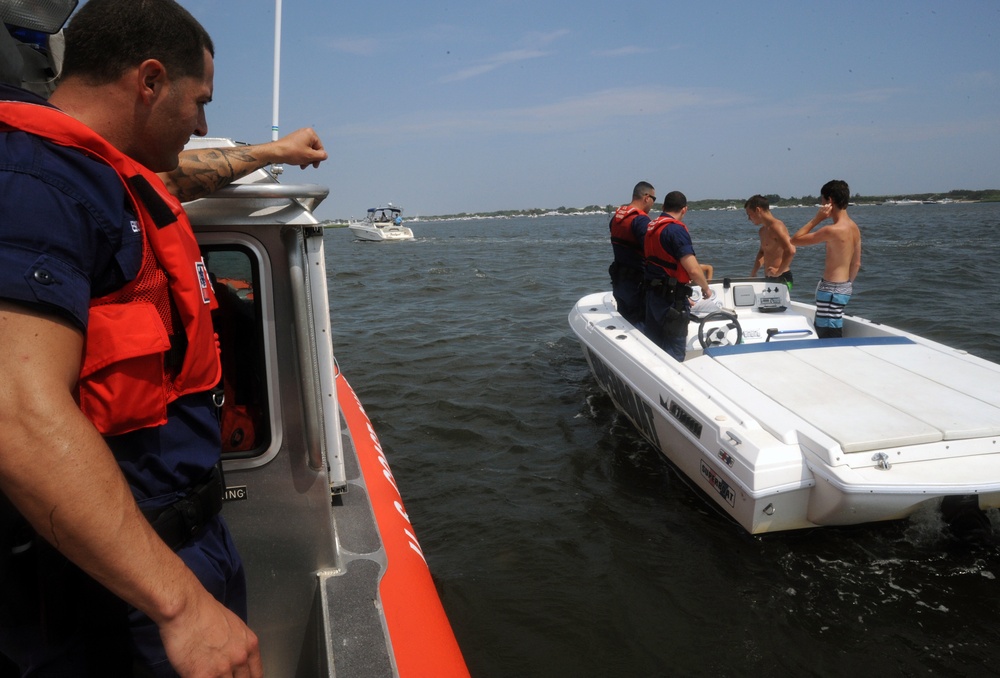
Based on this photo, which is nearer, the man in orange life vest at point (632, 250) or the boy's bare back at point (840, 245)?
the boy's bare back at point (840, 245)

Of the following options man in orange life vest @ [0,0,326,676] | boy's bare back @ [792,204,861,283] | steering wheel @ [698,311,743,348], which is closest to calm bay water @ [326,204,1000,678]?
steering wheel @ [698,311,743,348]

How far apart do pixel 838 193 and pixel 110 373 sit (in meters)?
6.14

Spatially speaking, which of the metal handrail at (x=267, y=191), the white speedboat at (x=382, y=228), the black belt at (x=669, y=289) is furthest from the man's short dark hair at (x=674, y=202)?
the white speedboat at (x=382, y=228)

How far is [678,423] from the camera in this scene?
433 centimetres

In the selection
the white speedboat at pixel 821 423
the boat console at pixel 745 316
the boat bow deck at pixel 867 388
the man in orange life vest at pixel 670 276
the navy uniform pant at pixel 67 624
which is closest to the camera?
the navy uniform pant at pixel 67 624

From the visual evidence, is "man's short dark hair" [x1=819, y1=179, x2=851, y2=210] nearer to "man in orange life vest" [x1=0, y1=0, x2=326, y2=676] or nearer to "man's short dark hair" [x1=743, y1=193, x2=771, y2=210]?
"man's short dark hair" [x1=743, y1=193, x2=771, y2=210]

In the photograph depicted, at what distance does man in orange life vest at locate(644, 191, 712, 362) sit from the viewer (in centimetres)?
546

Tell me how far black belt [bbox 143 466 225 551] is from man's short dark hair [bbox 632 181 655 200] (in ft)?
18.2

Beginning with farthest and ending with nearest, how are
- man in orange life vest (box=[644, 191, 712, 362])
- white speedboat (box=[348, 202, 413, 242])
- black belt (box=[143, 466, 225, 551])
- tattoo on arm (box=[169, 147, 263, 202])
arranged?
white speedboat (box=[348, 202, 413, 242]) < man in orange life vest (box=[644, 191, 712, 362]) < tattoo on arm (box=[169, 147, 263, 202]) < black belt (box=[143, 466, 225, 551])

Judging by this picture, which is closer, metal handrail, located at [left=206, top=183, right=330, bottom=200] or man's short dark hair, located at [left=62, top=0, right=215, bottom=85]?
man's short dark hair, located at [left=62, top=0, right=215, bottom=85]

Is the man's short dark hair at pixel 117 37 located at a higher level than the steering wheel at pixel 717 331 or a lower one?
higher

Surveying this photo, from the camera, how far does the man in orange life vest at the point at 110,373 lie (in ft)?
2.89

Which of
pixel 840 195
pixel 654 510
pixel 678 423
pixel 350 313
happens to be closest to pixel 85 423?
pixel 678 423

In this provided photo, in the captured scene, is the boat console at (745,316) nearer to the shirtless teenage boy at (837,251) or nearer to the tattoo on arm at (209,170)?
the shirtless teenage boy at (837,251)
